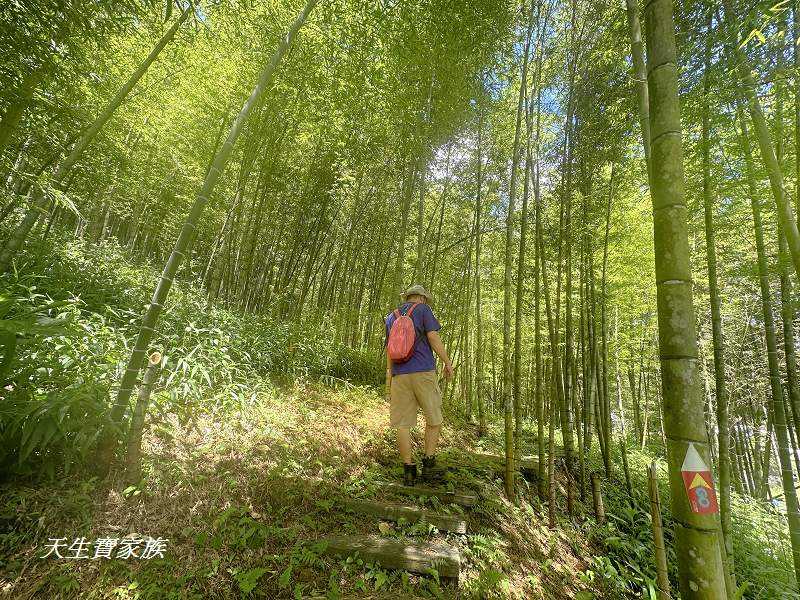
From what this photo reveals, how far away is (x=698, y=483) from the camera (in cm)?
107

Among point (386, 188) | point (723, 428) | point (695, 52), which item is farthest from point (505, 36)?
point (723, 428)

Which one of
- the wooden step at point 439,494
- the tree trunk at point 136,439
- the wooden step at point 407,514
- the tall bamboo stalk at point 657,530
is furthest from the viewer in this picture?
the wooden step at point 439,494

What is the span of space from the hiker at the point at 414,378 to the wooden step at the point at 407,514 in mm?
526

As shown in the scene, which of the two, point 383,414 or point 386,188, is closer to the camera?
point 383,414

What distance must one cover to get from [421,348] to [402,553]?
5.17 ft

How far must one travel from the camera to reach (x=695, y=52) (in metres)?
2.42

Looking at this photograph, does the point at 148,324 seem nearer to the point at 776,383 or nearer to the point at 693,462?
the point at 693,462

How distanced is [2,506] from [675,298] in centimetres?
360

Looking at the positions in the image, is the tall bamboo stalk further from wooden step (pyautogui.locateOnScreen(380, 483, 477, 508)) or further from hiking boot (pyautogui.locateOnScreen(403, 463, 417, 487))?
hiking boot (pyautogui.locateOnScreen(403, 463, 417, 487))

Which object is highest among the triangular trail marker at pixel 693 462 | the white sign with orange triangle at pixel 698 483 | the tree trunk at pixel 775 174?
the tree trunk at pixel 775 174

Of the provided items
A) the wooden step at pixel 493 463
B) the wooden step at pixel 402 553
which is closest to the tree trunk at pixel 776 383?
the wooden step at pixel 493 463

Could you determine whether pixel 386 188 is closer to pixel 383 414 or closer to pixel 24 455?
pixel 383 414

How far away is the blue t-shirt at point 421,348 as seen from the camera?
314 centimetres

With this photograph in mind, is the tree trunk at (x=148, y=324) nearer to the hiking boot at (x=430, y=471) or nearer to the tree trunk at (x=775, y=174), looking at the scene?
the hiking boot at (x=430, y=471)
